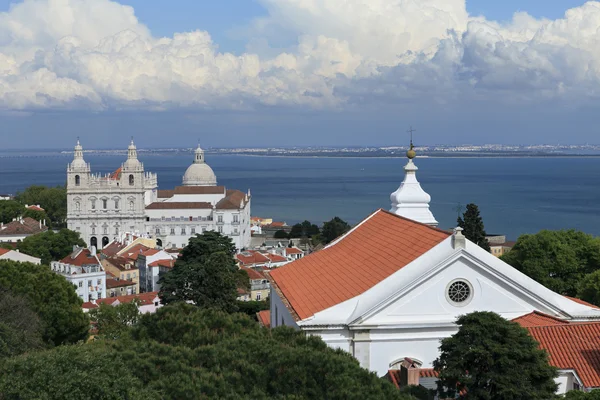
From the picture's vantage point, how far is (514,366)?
10.5 m

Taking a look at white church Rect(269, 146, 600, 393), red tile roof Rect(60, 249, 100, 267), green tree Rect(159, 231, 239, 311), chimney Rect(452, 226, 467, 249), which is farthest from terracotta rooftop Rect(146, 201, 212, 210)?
chimney Rect(452, 226, 467, 249)

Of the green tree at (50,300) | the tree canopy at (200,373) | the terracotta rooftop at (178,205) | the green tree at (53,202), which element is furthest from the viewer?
the green tree at (53,202)

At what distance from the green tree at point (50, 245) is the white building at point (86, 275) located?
1197 cm

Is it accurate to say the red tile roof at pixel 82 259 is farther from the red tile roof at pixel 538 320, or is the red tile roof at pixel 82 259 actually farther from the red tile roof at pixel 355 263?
the red tile roof at pixel 538 320

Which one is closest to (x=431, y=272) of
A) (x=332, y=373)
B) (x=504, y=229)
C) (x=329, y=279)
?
(x=329, y=279)

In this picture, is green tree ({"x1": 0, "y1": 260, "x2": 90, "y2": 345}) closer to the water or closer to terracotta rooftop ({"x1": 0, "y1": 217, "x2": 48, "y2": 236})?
terracotta rooftop ({"x1": 0, "y1": 217, "x2": 48, "y2": 236})

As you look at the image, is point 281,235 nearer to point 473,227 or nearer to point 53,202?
point 53,202

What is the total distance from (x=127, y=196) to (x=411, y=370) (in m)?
65.2

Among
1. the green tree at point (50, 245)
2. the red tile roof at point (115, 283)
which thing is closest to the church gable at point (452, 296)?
the red tile roof at point (115, 283)

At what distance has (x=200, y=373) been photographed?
32.1 feet

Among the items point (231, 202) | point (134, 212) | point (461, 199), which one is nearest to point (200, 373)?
point (231, 202)

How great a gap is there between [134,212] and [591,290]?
5580 cm

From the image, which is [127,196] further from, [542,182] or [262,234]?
[542,182]

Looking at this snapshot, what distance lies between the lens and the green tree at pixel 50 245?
5375 centimetres
